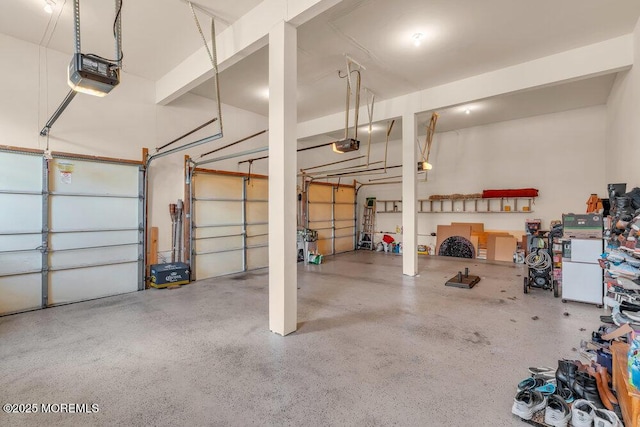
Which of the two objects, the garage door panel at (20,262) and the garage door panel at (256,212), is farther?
the garage door panel at (256,212)

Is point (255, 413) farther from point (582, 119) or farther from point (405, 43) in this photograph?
point (582, 119)

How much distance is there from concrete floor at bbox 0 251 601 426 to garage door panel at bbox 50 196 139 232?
4.22 ft

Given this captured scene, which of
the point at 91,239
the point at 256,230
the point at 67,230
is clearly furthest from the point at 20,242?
the point at 256,230

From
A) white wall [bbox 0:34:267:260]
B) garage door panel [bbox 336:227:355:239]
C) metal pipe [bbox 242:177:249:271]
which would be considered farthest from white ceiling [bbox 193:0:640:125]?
garage door panel [bbox 336:227:355:239]

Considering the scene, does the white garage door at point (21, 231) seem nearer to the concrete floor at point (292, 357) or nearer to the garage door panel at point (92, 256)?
the garage door panel at point (92, 256)

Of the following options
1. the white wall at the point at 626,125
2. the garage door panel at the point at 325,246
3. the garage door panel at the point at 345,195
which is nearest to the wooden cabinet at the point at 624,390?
the white wall at the point at 626,125

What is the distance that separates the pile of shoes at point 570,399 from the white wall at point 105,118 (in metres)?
6.08

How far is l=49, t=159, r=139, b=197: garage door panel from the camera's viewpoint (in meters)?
4.61

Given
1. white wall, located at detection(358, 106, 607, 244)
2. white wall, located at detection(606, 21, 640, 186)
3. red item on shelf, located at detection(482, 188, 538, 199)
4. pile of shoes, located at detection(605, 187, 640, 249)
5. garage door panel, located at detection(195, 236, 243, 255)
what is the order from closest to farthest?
pile of shoes, located at detection(605, 187, 640, 249) → white wall, located at detection(606, 21, 640, 186) → garage door panel, located at detection(195, 236, 243, 255) → white wall, located at detection(358, 106, 607, 244) → red item on shelf, located at detection(482, 188, 538, 199)

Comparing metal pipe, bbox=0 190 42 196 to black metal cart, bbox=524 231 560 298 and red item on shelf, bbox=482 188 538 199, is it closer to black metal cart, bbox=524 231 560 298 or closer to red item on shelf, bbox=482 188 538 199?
black metal cart, bbox=524 231 560 298

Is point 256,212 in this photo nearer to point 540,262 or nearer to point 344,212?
point 344,212

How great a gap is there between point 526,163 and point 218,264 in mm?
8296

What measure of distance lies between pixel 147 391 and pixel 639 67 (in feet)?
21.6

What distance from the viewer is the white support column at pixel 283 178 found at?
3.27 meters
